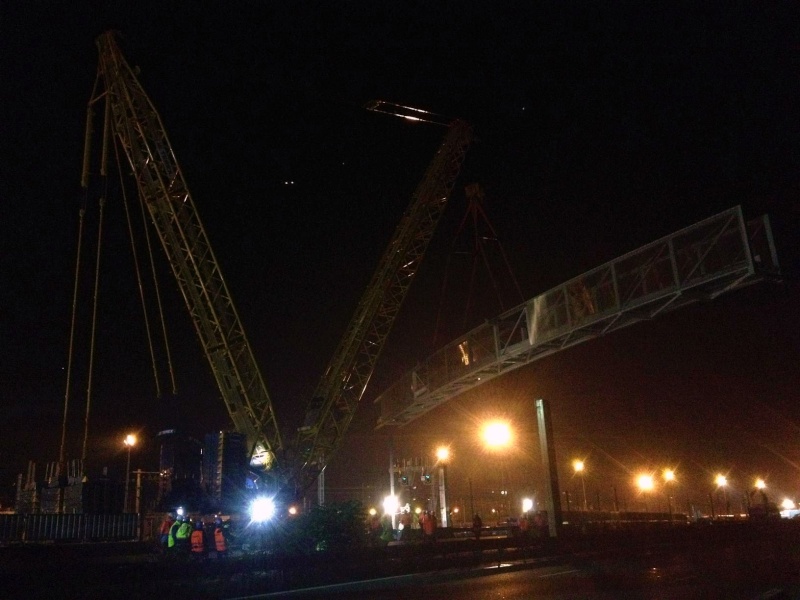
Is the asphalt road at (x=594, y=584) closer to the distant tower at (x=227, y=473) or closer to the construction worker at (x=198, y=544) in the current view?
the construction worker at (x=198, y=544)

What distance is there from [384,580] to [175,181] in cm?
2389

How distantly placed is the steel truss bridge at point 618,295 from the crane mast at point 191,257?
9.48m

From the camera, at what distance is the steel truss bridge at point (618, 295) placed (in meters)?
19.9

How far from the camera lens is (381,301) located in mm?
36656

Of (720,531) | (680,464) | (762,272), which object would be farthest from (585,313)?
(680,464)

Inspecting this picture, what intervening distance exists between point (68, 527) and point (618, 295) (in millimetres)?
21390

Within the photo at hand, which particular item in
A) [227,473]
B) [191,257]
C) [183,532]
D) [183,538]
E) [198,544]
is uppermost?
[191,257]

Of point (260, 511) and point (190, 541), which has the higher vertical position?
point (260, 511)

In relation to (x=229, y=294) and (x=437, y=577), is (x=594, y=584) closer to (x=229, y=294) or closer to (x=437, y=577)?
(x=437, y=577)

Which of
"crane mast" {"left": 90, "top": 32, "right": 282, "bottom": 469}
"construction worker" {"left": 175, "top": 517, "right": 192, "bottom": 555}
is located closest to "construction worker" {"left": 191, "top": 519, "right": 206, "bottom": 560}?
"construction worker" {"left": 175, "top": 517, "right": 192, "bottom": 555}

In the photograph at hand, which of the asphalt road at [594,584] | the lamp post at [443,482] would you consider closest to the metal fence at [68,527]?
the asphalt road at [594,584]

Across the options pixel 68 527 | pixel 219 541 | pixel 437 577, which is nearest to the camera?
pixel 437 577

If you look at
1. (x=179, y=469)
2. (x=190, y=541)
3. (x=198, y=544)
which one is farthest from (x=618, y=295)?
(x=179, y=469)

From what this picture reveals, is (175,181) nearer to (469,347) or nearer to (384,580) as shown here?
(469,347)
